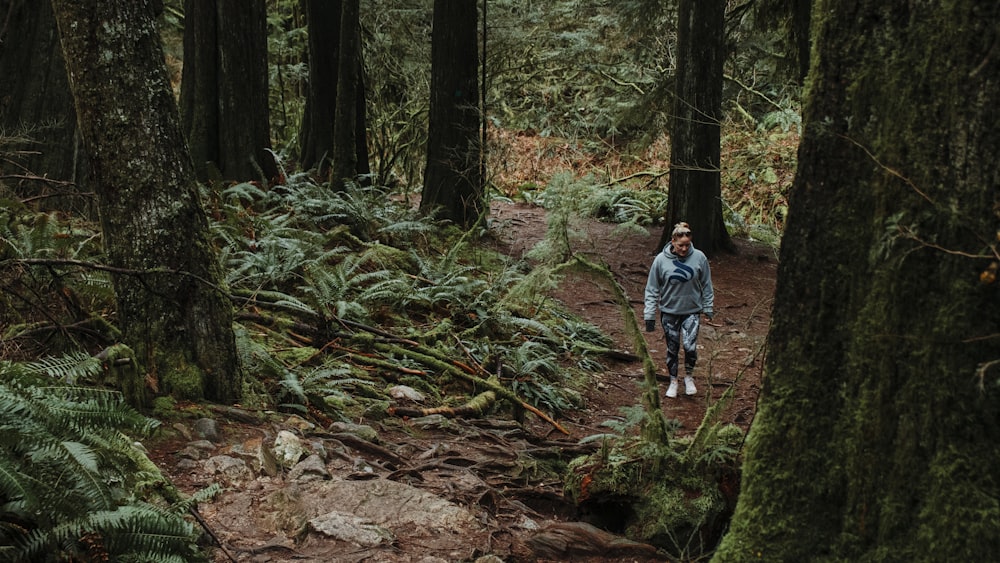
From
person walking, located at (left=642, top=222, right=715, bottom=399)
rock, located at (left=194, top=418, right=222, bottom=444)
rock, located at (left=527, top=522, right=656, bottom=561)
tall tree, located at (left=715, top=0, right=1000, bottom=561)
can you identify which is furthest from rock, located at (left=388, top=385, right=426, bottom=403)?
tall tree, located at (left=715, top=0, right=1000, bottom=561)

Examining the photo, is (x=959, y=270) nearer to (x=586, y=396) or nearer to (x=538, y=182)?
(x=586, y=396)

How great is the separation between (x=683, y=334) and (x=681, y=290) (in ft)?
1.91

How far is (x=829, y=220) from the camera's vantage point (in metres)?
2.71

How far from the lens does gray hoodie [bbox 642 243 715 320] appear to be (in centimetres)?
862

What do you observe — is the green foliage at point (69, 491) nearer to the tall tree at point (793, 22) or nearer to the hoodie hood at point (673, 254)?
the hoodie hood at point (673, 254)

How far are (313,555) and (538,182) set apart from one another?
69.8 feet

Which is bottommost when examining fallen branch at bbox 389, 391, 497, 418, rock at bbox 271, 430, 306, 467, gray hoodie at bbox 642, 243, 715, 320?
fallen branch at bbox 389, 391, 497, 418

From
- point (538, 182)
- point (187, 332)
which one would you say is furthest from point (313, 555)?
point (538, 182)

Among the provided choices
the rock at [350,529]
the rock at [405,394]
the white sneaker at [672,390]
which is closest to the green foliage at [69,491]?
the rock at [350,529]

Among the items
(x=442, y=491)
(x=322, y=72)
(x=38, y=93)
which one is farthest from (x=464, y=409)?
(x=322, y=72)

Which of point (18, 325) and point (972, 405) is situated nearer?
point (972, 405)

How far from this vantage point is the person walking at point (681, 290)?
8594 millimetres

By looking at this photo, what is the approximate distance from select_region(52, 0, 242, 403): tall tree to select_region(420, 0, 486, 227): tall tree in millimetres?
8870

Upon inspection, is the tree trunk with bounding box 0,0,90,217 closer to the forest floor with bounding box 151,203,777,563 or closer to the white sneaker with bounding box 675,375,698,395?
the forest floor with bounding box 151,203,777,563
